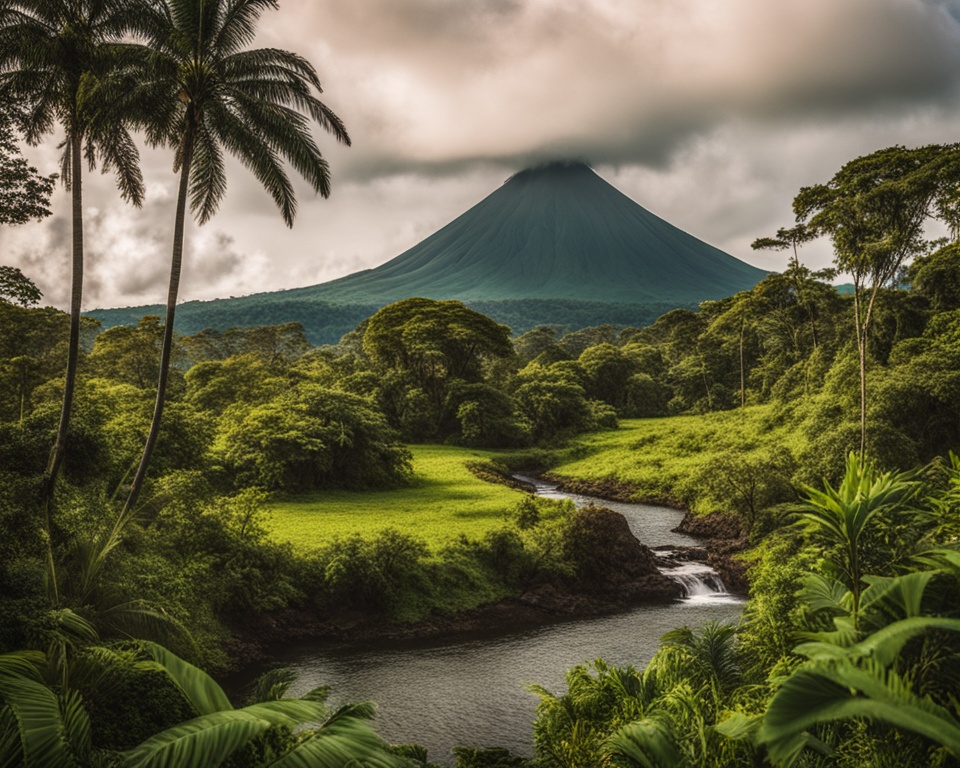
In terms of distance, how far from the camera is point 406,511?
82.0 ft

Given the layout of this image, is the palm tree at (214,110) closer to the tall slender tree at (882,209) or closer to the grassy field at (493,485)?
the grassy field at (493,485)

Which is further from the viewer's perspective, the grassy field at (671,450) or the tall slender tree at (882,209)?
the grassy field at (671,450)

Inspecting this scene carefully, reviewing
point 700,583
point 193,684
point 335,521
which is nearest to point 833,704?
point 193,684

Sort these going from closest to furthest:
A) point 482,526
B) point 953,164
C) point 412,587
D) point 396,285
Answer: point 412,587 < point 953,164 < point 482,526 < point 396,285

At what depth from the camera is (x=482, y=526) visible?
22.7 meters

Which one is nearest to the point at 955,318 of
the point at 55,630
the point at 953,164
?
the point at 953,164

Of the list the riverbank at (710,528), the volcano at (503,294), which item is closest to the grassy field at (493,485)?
the riverbank at (710,528)

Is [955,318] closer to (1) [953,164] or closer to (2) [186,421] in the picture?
(1) [953,164]

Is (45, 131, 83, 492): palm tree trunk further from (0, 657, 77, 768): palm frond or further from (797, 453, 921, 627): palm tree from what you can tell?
(797, 453, 921, 627): palm tree

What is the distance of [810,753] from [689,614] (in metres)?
12.6

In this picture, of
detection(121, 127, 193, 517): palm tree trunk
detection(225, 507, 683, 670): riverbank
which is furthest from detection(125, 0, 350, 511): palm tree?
detection(225, 507, 683, 670): riverbank

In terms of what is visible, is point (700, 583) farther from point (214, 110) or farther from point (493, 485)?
point (214, 110)

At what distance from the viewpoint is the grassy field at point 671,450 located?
32.9 meters

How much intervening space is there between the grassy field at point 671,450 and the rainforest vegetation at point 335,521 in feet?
0.93
